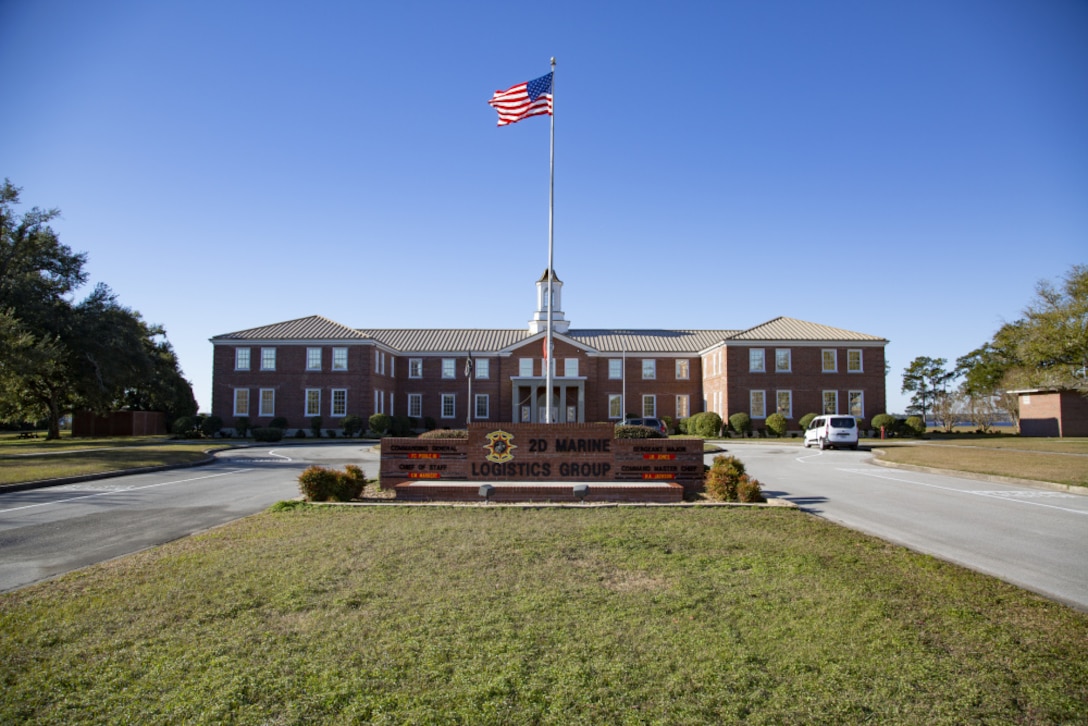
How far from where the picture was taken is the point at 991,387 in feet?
195

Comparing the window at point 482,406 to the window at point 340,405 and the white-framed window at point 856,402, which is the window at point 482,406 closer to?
the window at point 340,405

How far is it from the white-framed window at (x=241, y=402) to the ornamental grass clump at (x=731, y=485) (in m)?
43.6

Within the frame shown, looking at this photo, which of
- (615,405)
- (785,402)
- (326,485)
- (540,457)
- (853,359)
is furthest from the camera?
(615,405)

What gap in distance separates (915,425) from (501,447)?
4060 centimetres

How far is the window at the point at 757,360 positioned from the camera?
49031 mm

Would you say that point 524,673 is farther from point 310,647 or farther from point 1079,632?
point 1079,632

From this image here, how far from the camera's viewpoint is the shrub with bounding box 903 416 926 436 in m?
45.9

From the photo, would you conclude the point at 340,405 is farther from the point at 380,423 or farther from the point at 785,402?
the point at 785,402

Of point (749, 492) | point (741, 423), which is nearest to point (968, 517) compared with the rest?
point (749, 492)

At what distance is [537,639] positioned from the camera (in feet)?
17.0

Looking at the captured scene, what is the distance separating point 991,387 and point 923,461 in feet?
146

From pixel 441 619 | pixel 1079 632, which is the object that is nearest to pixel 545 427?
pixel 441 619

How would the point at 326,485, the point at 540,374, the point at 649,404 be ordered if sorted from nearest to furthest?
the point at 326,485 < the point at 540,374 < the point at 649,404

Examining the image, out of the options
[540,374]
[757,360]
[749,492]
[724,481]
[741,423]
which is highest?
[757,360]
